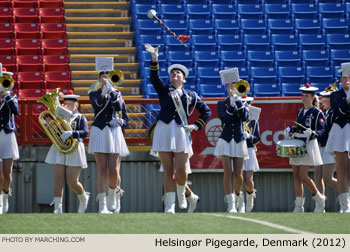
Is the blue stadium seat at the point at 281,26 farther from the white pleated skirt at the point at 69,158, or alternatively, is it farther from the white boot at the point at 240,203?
the white pleated skirt at the point at 69,158

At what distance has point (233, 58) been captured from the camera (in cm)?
1834

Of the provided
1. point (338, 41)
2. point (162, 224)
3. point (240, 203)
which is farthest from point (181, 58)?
point (162, 224)

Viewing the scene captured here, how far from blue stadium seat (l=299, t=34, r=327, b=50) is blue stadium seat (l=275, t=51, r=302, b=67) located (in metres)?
0.42

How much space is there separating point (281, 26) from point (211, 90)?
271 centimetres

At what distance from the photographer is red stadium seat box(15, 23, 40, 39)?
18.6m

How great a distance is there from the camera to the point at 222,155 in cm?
1221

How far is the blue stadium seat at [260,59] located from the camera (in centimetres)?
1830

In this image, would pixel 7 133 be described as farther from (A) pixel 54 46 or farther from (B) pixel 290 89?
(B) pixel 290 89

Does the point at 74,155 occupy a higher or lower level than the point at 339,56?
lower

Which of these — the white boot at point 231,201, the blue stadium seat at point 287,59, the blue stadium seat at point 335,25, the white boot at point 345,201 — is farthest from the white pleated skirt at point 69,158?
the blue stadium seat at point 335,25

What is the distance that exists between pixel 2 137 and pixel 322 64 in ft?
28.4

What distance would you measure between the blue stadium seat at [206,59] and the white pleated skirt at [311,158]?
5.99 m

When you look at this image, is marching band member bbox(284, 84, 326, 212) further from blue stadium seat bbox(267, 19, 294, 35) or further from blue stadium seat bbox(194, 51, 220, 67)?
blue stadium seat bbox(267, 19, 294, 35)

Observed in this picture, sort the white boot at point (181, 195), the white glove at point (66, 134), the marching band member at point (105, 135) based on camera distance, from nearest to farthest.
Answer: the white boot at point (181, 195) → the marching band member at point (105, 135) → the white glove at point (66, 134)
